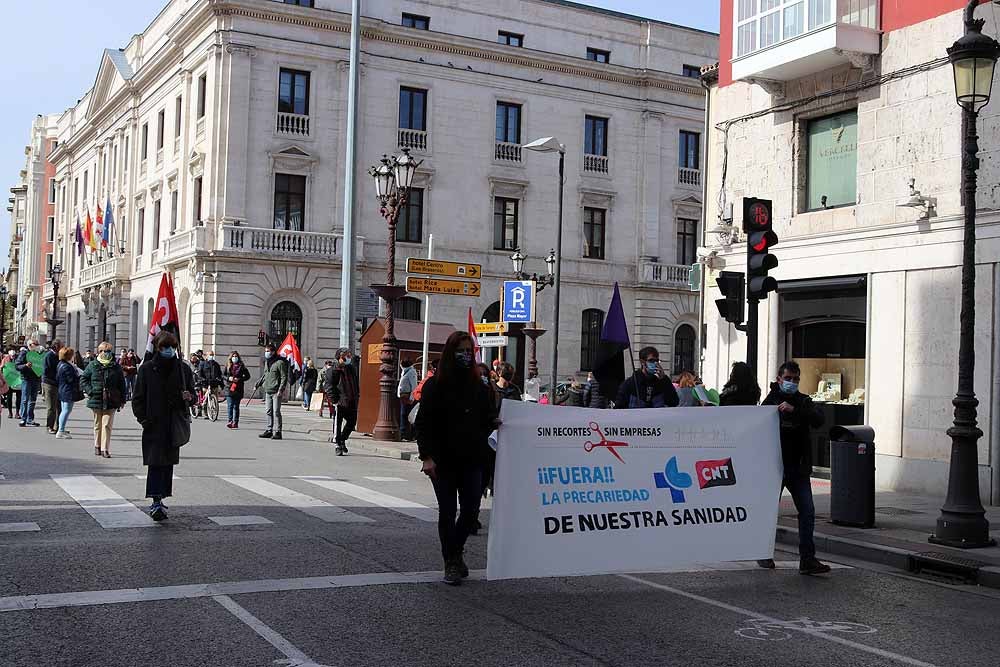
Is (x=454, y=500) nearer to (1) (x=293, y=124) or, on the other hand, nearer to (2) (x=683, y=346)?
(1) (x=293, y=124)

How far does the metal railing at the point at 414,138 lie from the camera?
4184 centimetres

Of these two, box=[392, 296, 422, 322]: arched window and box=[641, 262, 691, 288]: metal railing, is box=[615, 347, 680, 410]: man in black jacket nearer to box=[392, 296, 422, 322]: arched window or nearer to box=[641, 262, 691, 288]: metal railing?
box=[392, 296, 422, 322]: arched window

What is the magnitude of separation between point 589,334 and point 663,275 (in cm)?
429

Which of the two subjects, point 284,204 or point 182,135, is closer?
point 284,204

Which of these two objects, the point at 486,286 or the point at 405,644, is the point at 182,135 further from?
the point at 405,644

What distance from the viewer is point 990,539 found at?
34.4 ft

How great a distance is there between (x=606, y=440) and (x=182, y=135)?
38072 mm

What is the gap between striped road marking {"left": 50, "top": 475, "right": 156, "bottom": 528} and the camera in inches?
398

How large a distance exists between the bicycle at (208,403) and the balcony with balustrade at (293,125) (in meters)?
13.8

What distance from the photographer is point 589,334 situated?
149ft

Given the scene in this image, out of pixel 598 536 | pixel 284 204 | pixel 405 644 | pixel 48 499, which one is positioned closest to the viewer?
pixel 405 644

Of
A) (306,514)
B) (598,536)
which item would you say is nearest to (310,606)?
(598,536)

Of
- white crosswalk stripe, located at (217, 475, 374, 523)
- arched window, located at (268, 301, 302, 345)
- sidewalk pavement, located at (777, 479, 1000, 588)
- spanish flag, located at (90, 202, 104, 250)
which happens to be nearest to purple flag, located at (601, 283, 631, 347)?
sidewalk pavement, located at (777, 479, 1000, 588)

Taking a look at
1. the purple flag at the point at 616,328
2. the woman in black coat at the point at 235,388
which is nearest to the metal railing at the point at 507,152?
the woman in black coat at the point at 235,388
